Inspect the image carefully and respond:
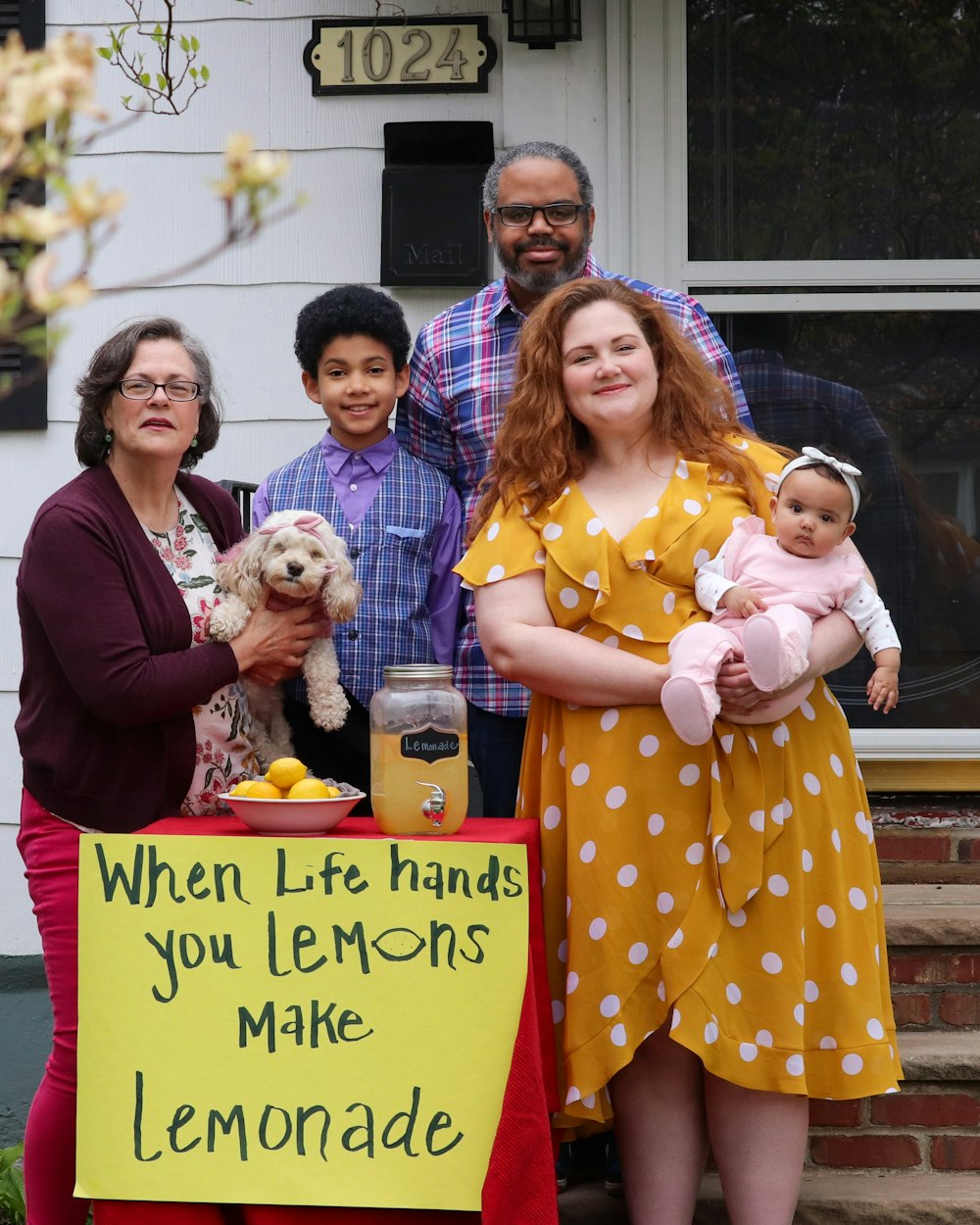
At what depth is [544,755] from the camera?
2242 mm

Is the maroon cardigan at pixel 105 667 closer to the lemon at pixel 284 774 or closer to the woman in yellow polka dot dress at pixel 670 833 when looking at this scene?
the lemon at pixel 284 774

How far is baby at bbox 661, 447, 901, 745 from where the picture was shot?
1.97 meters

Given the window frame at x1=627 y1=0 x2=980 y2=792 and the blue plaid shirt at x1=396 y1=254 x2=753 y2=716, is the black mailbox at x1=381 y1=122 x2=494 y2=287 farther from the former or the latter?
the blue plaid shirt at x1=396 y1=254 x2=753 y2=716

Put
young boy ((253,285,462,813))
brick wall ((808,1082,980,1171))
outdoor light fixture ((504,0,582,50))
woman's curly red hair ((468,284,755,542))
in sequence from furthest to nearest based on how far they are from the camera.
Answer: outdoor light fixture ((504,0,582,50)) < brick wall ((808,1082,980,1171)) < young boy ((253,285,462,813)) < woman's curly red hair ((468,284,755,542))

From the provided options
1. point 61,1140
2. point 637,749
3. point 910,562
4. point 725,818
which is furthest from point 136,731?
point 910,562

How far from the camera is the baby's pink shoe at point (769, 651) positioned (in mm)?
1967

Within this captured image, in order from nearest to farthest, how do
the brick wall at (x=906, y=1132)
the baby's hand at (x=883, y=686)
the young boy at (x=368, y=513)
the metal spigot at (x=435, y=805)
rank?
the metal spigot at (x=435, y=805) < the baby's hand at (x=883, y=686) < the young boy at (x=368, y=513) < the brick wall at (x=906, y=1132)

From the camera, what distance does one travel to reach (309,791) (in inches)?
78.6

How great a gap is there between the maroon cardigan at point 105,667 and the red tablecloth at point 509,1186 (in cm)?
19

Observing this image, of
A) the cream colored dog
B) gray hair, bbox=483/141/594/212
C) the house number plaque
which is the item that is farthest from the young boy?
the house number plaque

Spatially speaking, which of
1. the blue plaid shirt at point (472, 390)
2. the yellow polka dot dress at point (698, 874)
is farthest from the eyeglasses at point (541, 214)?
the yellow polka dot dress at point (698, 874)

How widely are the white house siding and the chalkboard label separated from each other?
166cm

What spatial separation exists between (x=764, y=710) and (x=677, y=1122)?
69cm

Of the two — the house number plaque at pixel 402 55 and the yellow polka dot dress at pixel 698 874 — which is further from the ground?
the house number plaque at pixel 402 55
